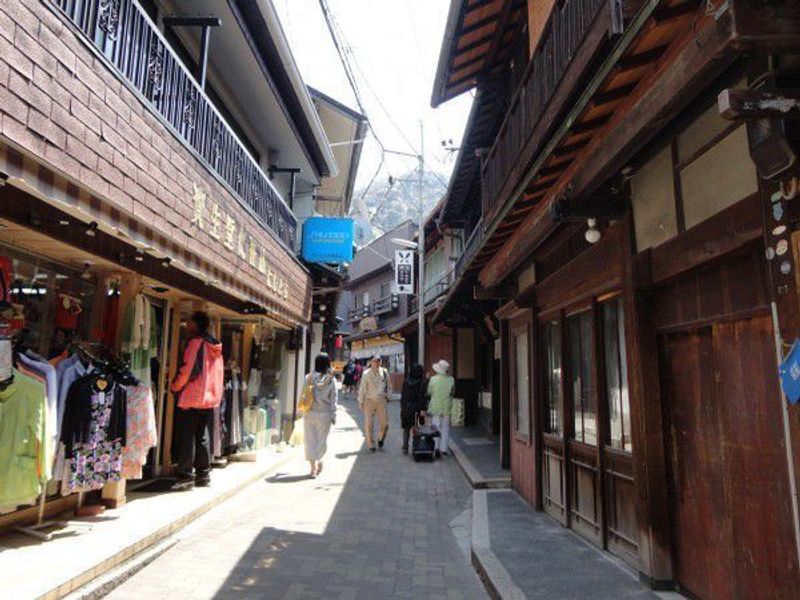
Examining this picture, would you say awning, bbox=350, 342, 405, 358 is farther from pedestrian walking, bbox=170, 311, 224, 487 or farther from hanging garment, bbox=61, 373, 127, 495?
hanging garment, bbox=61, 373, 127, 495

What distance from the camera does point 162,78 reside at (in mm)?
6520

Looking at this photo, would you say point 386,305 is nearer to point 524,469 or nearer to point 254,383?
point 254,383

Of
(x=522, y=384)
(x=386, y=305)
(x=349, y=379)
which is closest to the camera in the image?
(x=522, y=384)

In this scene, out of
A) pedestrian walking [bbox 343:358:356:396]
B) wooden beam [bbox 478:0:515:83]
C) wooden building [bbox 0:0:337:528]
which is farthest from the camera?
pedestrian walking [bbox 343:358:356:396]

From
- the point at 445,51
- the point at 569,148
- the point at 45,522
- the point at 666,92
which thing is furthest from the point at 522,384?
the point at 45,522

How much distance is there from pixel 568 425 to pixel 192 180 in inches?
210

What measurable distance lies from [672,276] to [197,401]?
6.15 m

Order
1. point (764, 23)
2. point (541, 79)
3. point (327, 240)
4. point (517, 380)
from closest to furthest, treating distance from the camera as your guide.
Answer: point (764, 23), point (541, 79), point (517, 380), point (327, 240)

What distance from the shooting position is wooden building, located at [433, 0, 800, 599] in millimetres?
2834

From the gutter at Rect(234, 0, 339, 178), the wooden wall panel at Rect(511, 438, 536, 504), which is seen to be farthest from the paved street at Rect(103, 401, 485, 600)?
the gutter at Rect(234, 0, 339, 178)

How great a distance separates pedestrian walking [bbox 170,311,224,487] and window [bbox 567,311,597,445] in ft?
15.9

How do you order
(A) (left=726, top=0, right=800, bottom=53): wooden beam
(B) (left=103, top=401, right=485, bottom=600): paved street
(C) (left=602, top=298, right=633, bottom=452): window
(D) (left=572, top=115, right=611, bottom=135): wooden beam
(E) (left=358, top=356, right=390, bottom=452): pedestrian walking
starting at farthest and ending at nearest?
1. (E) (left=358, top=356, right=390, bottom=452): pedestrian walking
2. (C) (left=602, top=298, right=633, bottom=452): window
3. (B) (left=103, top=401, right=485, bottom=600): paved street
4. (D) (left=572, top=115, right=611, bottom=135): wooden beam
5. (A) (left=726, top=0, right=800, bottom=53): wooden beam

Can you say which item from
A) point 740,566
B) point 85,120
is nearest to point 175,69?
point 85,120

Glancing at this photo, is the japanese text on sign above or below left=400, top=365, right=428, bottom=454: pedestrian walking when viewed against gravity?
above
